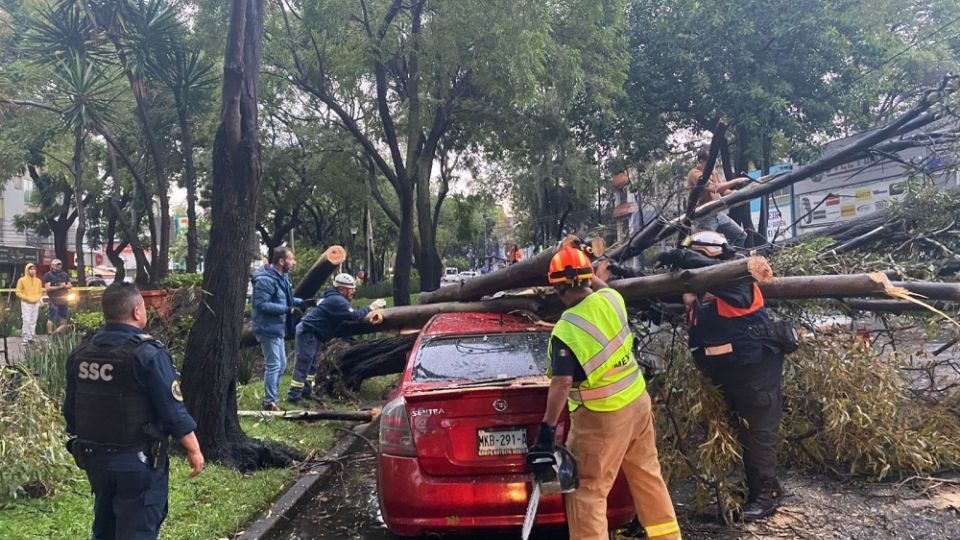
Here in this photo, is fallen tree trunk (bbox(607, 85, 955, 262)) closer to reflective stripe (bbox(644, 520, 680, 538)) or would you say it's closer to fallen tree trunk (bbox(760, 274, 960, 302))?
fallen tree trunk (bbox(760, 274, 960, 302))

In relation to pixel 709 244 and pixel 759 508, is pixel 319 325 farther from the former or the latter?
pixel 759 508

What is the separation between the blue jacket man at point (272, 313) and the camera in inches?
296

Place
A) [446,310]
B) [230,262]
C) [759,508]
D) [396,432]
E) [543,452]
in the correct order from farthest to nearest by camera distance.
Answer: [446,310], [230,262], [759,508], [396,432], [543,452]

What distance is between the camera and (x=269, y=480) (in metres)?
5.29

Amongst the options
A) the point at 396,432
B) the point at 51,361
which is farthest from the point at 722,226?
the point at 51,361

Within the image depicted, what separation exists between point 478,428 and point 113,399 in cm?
178

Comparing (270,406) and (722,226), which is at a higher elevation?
(722,226)

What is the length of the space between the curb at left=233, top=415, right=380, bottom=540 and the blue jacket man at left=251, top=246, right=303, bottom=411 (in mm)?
1297

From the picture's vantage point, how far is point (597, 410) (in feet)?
11.2

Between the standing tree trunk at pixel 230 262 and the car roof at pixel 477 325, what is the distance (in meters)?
1.74

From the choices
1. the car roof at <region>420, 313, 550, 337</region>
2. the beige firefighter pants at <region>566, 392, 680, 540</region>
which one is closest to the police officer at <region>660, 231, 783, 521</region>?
the beige firefighter pants at <region>566, 392, 680, 540</region>

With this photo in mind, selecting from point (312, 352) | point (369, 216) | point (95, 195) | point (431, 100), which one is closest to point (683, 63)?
point (431, 100)

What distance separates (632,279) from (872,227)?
7.85 ft

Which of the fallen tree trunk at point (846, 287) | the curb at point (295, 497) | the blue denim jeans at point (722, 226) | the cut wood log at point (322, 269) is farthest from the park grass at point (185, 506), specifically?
the blue denim jeans at point (722, 226)
